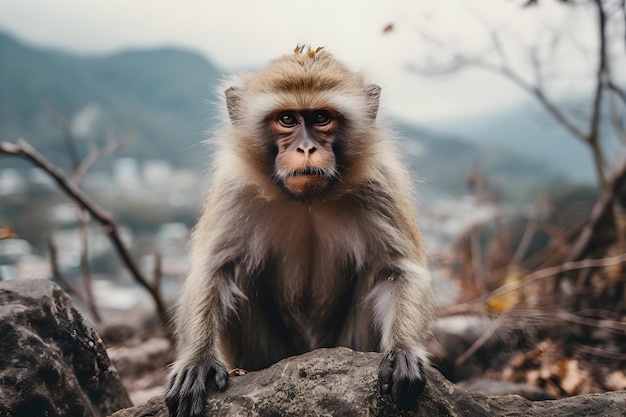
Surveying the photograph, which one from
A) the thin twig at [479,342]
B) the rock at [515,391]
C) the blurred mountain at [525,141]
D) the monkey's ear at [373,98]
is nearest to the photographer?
the monkey's ear at [373,98]

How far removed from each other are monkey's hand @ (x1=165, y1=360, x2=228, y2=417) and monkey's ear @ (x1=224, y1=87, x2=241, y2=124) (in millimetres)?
1513

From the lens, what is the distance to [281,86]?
3426 millimetres

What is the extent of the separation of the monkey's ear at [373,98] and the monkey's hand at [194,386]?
175 cm

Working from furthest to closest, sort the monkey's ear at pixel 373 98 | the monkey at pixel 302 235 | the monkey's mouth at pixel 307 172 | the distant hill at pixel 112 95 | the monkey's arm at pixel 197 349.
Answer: the distant hill at pixel 112 95
the monkey's ear at pixel 373 98
the monkey at pixel 302 235
the monkey's mouth at pixel 307 172
the monkey's arm at pixel 197 349

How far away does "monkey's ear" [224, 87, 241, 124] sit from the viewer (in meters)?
3.80

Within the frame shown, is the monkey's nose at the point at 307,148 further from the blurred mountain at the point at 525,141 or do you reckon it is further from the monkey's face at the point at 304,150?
the blurred mountain at the point at 525,141

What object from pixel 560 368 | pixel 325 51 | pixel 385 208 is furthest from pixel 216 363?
pixel 560 368

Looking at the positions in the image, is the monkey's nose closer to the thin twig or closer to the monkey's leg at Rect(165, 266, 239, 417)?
the monkey's leg at Rect(165, 266, 239, 417)

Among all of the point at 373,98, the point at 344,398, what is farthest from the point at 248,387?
the point at 373,98

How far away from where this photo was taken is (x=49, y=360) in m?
2.90

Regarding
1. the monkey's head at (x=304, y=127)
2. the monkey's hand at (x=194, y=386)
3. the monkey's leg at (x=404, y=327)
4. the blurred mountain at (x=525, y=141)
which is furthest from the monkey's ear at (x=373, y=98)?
the blurred mountain at (x=525, y=141)

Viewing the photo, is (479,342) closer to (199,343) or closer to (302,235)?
(302,235)

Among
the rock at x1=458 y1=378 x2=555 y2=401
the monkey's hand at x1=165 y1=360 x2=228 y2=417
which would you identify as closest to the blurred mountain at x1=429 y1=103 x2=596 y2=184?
the rock at x1=458 y1=378 x2=555 y2=401

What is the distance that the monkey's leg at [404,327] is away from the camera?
2.71 metres
